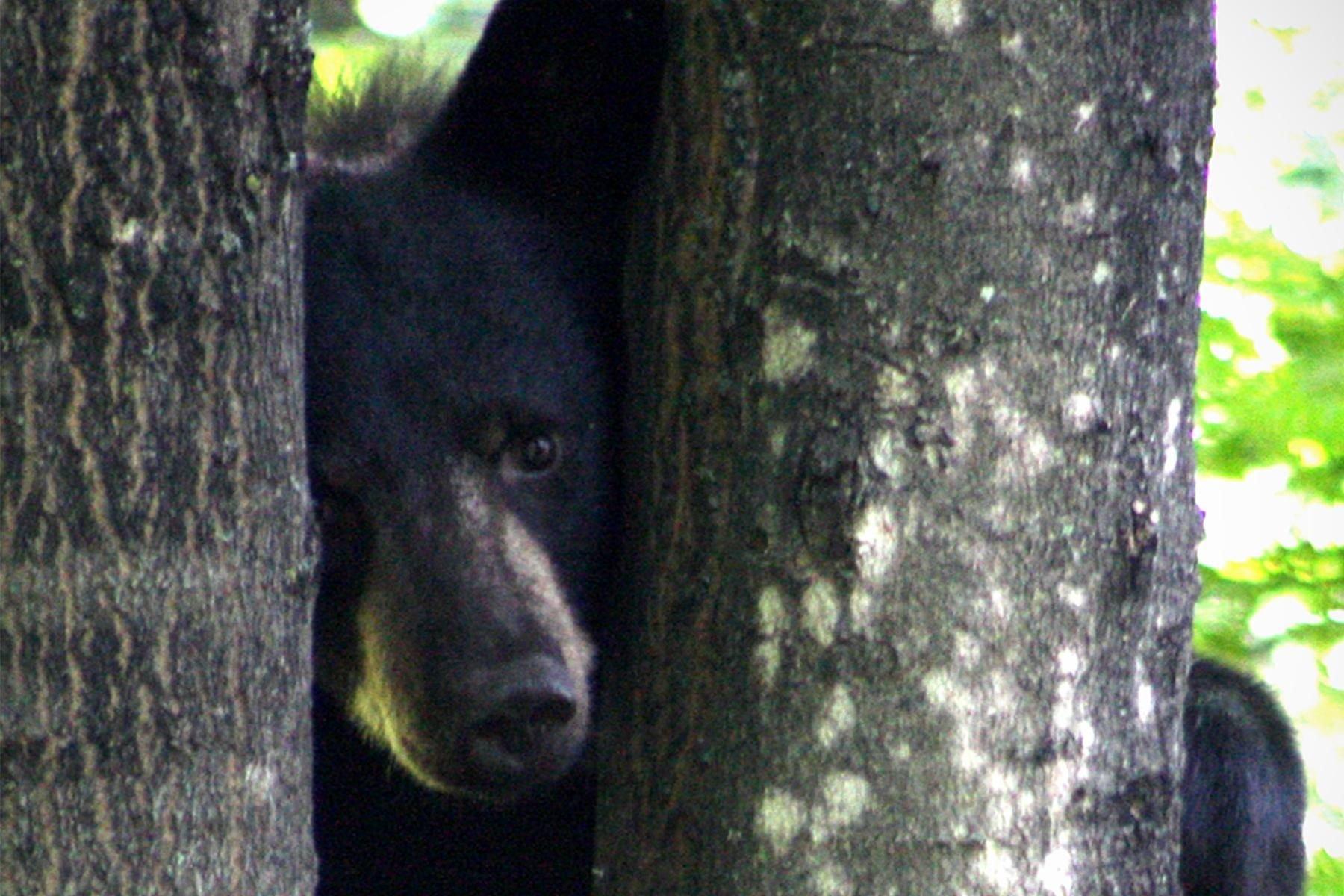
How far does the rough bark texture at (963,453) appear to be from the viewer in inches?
86.4

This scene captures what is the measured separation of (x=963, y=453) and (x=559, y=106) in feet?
4.28

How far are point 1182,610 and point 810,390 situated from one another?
563 mm

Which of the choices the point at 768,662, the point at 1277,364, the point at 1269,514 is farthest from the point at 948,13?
the point at 1269,514

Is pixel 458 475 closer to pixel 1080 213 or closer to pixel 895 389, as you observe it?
pixel 895 389

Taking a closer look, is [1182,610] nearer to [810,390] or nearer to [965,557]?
[965,557]

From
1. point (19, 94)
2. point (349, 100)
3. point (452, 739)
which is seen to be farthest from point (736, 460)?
point (349, 100)

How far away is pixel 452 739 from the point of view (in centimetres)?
280

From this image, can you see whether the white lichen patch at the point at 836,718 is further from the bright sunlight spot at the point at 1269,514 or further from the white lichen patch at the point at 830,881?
the bright sunlight spot at the point at 1269,514

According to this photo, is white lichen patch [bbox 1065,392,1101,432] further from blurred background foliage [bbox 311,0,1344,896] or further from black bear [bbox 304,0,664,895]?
blurred background foliage [bbox 311,0,1344,896]

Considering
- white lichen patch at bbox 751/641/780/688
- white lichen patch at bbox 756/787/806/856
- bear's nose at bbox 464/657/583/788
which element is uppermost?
white lichen patch at bbox 751/641/780/688

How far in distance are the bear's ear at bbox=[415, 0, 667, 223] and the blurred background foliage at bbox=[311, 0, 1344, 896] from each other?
27.5 inches

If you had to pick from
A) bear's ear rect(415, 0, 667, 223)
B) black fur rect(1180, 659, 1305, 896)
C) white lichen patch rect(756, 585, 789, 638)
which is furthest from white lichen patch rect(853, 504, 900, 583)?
black fur rect(1180, 659, 1305, 896)

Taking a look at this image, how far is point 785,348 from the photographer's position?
228 cm

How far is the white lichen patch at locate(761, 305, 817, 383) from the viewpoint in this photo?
7.41ft
